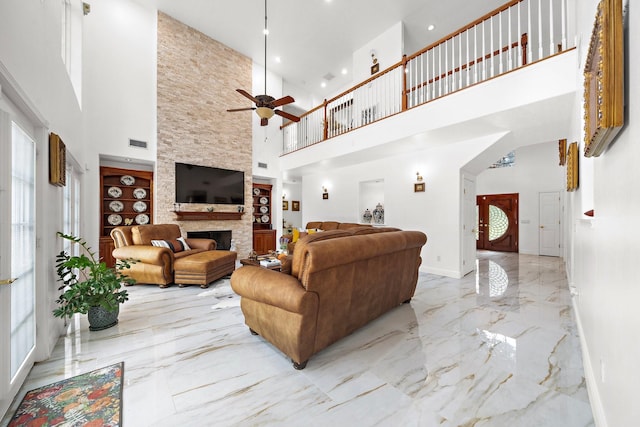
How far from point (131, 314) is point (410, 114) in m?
4.97

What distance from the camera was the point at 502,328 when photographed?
265 cm

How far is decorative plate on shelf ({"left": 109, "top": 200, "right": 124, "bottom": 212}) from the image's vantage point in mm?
5484

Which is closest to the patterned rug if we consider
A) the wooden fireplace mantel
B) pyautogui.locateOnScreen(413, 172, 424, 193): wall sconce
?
the wooden fireplace mantel

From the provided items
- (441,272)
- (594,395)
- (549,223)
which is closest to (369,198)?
(441,272)

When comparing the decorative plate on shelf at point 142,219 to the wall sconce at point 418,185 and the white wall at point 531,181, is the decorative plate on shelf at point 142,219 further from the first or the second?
the white wall at point 531,181

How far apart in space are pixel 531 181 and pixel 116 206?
36.4ft

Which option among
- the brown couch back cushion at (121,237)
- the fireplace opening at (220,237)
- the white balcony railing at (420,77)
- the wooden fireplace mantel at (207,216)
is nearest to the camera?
the brown couch back cushion at (121,237)

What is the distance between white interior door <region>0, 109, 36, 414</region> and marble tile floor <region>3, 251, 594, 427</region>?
188 millimetres

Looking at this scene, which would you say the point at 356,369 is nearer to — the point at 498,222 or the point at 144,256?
the point at 144,256

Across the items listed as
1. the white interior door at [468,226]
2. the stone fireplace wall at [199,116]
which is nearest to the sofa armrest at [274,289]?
the white interior door at [468,226]

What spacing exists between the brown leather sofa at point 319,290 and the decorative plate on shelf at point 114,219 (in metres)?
4.80

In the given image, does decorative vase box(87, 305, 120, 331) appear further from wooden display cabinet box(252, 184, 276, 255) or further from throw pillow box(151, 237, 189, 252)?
wooden display cabinet box(252, 184, 276, 255)

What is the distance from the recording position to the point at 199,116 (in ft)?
20.6

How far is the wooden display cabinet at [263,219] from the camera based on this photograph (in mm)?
7594
